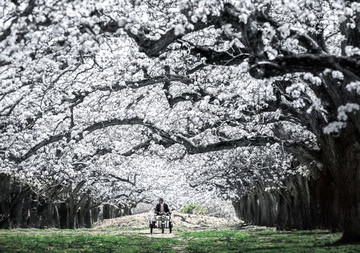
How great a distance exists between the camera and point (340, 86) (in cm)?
1391

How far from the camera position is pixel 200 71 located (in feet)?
64.0

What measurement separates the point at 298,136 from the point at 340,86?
8.02m

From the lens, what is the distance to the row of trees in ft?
34.4

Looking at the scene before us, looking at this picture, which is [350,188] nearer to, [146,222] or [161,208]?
[161,208]

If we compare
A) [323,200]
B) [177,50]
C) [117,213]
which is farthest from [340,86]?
[117,213]

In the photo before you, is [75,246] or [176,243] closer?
[75,246]

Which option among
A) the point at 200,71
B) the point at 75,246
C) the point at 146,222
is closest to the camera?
the point at 75,246

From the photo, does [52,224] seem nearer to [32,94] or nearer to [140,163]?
[140,163]

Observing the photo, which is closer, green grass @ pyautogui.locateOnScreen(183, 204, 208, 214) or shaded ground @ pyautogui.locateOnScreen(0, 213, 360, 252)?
shaded ground @ pyautogui.locateOnScreen(0, 213, 360, 252)

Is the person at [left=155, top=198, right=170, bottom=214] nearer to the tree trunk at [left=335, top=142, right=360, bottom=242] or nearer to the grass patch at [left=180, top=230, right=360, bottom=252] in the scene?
the grass patch at [left=180, top=230, right=360, bottom=252]

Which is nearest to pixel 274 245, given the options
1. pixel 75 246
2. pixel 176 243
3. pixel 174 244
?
pixel 174 244

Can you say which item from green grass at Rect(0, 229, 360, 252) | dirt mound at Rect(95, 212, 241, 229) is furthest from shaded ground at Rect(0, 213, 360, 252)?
dirt mound at Rect(95, 212, 241, 229)

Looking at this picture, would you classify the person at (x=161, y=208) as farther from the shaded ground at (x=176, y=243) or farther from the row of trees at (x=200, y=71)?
the row of trees at (x=200, y=71)

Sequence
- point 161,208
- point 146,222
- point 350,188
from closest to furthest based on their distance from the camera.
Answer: point 350,188, point 161,208, point 146,222
